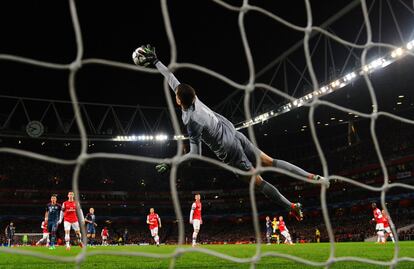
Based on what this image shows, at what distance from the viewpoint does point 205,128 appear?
500cm

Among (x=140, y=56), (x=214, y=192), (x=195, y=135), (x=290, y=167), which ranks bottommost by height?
(x=290, y=167)

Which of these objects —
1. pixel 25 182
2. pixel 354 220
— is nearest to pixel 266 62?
pixel 354 220

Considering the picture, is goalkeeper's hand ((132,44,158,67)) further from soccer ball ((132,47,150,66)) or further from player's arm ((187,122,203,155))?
player's arm ((187,122,203,155))

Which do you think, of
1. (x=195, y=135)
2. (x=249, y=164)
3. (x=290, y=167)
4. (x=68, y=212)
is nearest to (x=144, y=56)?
(x=195, y=135)

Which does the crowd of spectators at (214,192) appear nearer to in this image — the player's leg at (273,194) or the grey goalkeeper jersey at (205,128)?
the player's leg at (273,194)

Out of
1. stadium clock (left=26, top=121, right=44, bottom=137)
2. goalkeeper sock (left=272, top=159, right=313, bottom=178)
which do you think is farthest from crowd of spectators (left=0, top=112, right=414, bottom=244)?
goalkeeper sock (left=272, top=159, right=313, bottom=178)

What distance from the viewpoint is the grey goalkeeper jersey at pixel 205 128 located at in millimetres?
4879

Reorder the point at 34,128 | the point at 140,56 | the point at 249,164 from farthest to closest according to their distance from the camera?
the point at 34,128, the point at 249,164, the point at 140,56

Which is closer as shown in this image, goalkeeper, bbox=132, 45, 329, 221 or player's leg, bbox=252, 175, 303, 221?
goalkeeper, bbox=132, 45, 329, 221

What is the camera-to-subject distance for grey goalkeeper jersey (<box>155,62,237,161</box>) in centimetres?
488

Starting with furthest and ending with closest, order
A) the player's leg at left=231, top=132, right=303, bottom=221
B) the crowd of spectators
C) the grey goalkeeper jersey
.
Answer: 1. the crowd of spectators
2. the player's leg at left=231, top=132, right=303, bottom=221
3. the grey goalkeeper jersey

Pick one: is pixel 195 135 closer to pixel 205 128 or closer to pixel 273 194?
pixel 205 128

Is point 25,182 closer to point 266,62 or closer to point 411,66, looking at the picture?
point 266,62

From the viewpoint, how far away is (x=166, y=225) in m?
51.9
